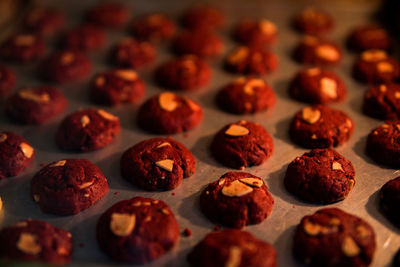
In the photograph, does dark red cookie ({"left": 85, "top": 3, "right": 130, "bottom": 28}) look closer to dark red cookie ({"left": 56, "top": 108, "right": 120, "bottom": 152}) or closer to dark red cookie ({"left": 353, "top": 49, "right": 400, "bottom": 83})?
dark red cookie ({"left": 56, "top": 108, "right": 120, "bottom": 152})

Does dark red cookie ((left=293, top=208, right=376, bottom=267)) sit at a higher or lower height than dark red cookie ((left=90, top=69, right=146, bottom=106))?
lower

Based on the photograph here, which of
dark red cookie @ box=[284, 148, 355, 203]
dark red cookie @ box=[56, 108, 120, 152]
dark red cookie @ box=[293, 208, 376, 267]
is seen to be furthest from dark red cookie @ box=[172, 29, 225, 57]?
dark red cookie @ box=[293, 208, 376, 267]

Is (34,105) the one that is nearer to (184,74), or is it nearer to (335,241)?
(184,74)

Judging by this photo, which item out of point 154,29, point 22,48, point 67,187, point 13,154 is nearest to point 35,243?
point 67,187

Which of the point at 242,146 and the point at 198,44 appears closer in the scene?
the point at 242,146


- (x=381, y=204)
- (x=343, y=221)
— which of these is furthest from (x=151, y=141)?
(x=381, y=204)

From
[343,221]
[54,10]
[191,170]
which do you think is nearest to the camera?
[343,221]

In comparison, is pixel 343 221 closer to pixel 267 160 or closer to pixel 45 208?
pixel 267 160
